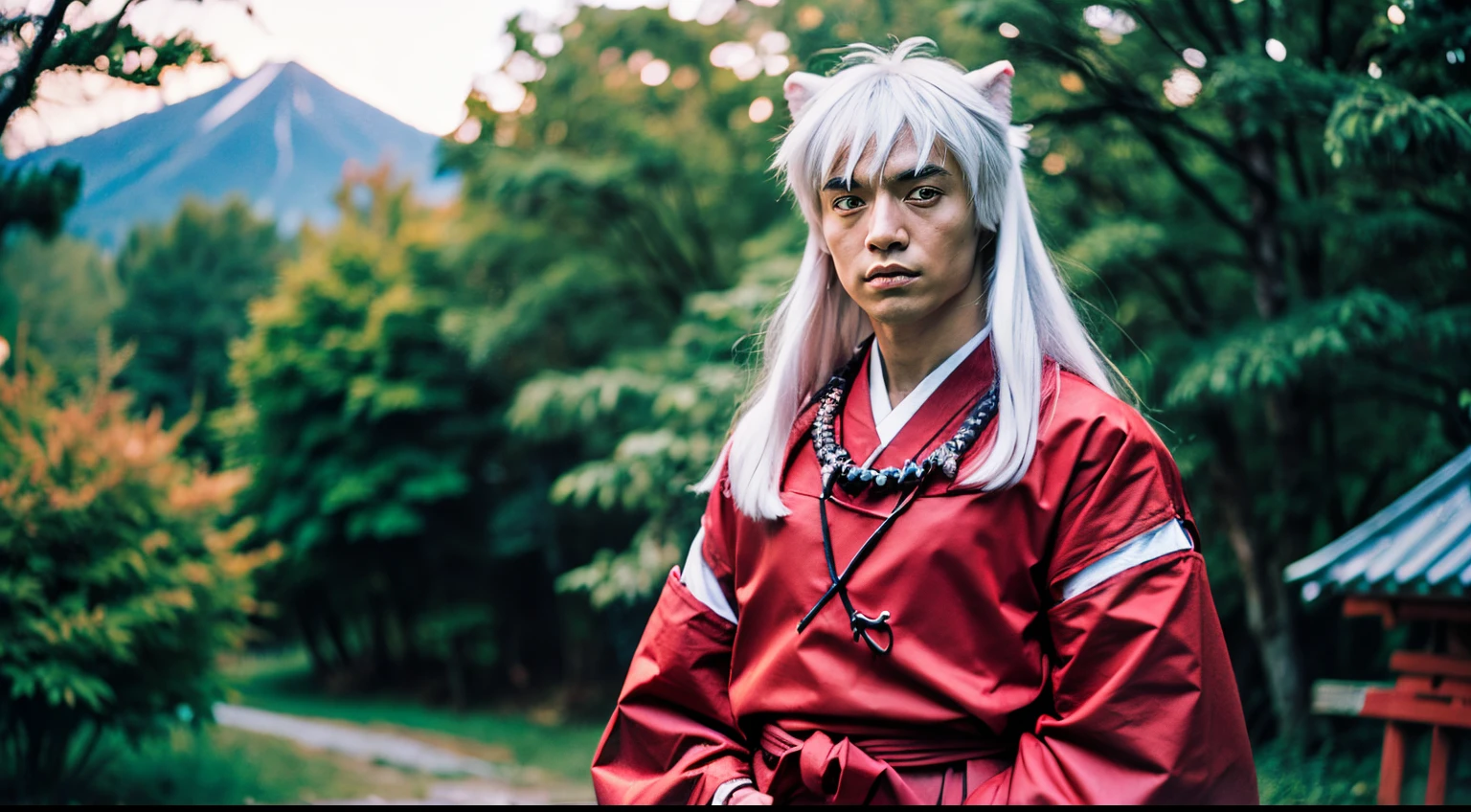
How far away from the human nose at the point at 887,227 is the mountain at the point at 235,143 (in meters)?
2.59

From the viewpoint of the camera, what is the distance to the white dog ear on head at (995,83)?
1.73m

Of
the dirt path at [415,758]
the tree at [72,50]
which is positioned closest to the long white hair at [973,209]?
the tree at [72,50]

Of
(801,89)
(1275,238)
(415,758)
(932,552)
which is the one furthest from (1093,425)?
(415,758)

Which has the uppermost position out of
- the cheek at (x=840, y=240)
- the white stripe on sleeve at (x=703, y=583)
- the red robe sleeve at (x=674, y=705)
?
the cheek at (x=840, y=240)

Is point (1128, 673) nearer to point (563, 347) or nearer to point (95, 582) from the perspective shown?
point (95, 582)

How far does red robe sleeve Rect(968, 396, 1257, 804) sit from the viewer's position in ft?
4.56

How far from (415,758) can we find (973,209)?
9920 mm

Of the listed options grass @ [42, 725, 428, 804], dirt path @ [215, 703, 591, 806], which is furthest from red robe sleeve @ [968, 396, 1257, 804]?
dirt path @ [215, 703, 591, 806]

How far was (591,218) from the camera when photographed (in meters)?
9.99

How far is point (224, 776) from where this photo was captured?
7.18 metres

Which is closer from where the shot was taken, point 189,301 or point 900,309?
point 900,309

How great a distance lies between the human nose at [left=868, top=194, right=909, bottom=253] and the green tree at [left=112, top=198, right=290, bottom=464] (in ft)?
52.2

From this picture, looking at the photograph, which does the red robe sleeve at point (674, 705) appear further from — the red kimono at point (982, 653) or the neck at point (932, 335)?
the neck at point (932, 335)

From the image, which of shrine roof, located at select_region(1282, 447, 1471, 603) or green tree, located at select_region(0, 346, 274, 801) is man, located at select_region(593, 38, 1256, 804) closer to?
shrine roof, located at select_region(1282, 447, 1471, 603)
